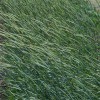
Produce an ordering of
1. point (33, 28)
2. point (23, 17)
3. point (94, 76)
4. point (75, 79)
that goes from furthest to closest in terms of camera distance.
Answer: point (23, 17), point (33, 28), point (94, 76), point (75, 79)

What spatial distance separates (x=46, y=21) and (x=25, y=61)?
37.0 inches

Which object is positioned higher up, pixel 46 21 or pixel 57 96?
pixel 46 21

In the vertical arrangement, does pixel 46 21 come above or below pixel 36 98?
above

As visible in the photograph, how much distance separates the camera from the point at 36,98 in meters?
2.43

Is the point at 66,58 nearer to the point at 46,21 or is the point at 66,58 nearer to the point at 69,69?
the point at 69,69

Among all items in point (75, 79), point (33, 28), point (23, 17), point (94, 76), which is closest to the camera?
point (75, 79)

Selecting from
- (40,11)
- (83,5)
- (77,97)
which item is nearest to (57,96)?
(77,97)

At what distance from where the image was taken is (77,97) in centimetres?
238

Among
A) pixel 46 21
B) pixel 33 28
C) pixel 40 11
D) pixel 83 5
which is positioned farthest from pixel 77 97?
pixel 83 5

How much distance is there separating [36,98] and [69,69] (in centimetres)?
29

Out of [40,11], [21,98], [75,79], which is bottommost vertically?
[21,98]

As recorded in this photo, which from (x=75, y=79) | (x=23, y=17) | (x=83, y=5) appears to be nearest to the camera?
(x=75, y=79)

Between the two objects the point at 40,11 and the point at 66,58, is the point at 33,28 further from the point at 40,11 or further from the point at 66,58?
the point at 66,58

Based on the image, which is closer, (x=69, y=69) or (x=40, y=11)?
(x=69, y=69)
